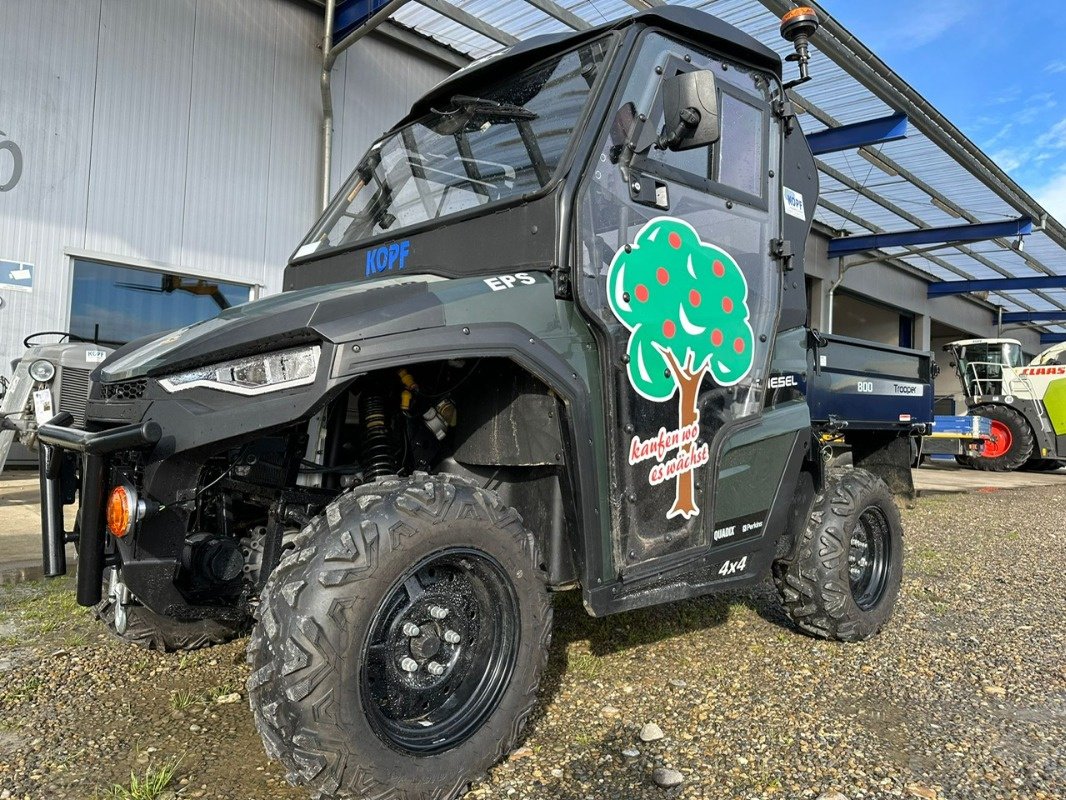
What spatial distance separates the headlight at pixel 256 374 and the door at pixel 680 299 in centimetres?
92

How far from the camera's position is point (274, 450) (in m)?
2.56

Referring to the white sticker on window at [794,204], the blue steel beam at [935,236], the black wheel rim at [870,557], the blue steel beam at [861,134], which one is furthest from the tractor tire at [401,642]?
the blue steel beam at [935,236]

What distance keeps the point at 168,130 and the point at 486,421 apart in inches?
328

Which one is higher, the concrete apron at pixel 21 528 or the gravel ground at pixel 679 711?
the concrete apron at pixel 21 528

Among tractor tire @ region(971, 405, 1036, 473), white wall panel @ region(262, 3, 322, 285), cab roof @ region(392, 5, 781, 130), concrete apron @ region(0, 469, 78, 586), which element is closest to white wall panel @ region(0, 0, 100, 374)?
concrete apron @ region(0, 469, 78, 586)

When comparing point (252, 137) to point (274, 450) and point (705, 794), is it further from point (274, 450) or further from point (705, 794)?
point (705, 794)

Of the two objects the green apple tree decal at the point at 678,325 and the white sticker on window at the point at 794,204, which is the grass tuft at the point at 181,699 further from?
the white sticker on window at the point at 794,204

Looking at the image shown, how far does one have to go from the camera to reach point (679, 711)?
9.07ft

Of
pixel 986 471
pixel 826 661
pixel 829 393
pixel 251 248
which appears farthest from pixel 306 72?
pixel 986 471

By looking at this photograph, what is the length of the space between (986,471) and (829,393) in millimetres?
13515

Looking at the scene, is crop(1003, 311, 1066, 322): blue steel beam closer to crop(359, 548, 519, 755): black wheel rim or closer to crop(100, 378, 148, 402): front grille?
crop(359, 548, 519, 755): black wheel rim

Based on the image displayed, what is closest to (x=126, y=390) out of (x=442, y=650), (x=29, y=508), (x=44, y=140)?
(x=442, y=650)

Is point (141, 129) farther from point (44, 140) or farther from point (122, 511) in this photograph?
point (122, 511)

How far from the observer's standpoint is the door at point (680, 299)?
8.54 feet
